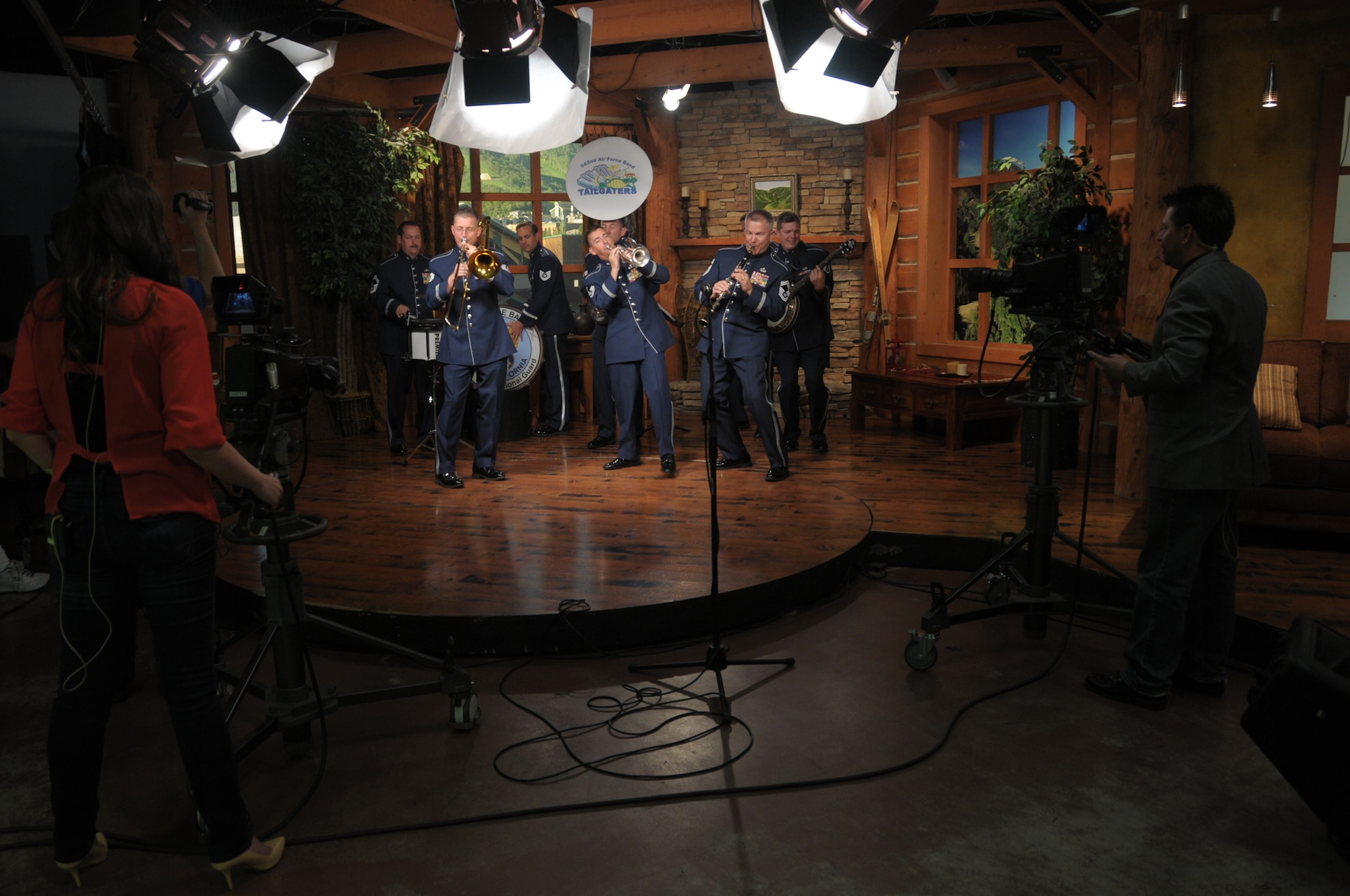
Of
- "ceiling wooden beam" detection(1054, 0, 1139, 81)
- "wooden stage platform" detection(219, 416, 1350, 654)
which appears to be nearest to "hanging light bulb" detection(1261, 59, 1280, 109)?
"ceiling wooden beam" detection(1054, 0, 1139, 81)

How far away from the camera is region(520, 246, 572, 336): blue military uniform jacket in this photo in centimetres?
756

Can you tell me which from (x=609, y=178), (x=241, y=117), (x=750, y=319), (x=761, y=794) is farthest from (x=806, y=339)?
(x=761, y=794)

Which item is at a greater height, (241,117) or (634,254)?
(241,117)

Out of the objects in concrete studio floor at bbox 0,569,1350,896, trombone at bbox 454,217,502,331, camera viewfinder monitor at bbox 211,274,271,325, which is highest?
trombone at bbox 454,217,502,331

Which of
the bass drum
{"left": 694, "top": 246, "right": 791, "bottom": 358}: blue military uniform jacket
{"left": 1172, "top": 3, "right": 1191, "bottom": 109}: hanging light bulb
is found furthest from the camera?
the bass drum

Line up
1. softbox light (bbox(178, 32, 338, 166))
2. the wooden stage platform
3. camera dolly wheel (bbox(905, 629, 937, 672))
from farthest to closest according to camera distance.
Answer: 1. softbox light (bbox(178, 32, 338, 166))
2. the wooden stage platform
3. camera dolly wheel (bbox(905, 629, 937, 672))

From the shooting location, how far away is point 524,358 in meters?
7.52

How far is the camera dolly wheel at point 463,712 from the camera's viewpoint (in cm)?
299

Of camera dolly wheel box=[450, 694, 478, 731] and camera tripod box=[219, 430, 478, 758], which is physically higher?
camera tripod box=[219, 430, 478, 758]

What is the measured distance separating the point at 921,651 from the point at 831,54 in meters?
2.17

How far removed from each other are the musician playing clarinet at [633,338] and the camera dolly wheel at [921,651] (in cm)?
281

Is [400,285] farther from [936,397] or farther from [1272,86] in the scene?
[1272,86]

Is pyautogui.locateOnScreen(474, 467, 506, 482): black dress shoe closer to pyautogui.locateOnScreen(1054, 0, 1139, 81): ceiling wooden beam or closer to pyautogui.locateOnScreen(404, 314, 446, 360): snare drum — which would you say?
pyautogui.locateOnScreen(404, 314, 446, 360): snare drum

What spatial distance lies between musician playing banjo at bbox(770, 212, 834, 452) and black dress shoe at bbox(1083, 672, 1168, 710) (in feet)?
12.4
